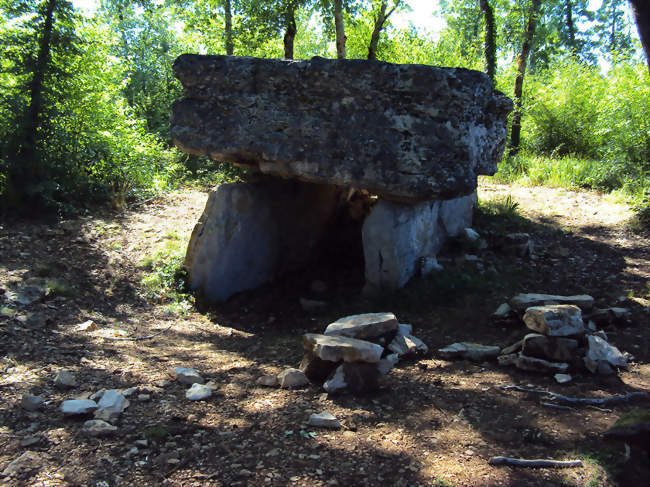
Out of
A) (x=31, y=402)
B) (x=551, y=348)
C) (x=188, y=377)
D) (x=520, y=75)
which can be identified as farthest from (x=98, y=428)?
(x=520, y=75)

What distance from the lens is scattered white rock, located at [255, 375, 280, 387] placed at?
11.0 ft

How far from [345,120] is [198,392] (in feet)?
9.40

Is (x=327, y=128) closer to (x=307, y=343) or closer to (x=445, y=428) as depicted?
(x=307, y=343)

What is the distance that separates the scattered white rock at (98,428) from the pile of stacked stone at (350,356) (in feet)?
3.52

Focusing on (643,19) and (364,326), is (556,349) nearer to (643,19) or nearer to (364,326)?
(364,326)

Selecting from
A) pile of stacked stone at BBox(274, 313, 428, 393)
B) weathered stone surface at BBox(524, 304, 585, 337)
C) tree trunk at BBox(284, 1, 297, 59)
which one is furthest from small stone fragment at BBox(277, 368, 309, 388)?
tree trunk at BBox(284, 1, 297, 59)

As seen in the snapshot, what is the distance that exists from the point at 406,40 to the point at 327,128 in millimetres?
10733

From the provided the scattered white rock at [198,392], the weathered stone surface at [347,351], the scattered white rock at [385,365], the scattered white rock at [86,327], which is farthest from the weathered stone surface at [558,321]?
the scattered white rock at [86,327]

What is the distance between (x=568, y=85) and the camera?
476 inches

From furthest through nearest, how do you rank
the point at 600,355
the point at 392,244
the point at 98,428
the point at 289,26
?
1. the point at 289,26
2. the point at 392,244
3. the point at 600,355
4. the point at 98,428

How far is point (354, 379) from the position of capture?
3.18 m

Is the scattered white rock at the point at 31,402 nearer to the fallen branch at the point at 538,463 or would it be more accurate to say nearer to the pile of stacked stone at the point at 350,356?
the pile of stacked stone at the point at 350,356

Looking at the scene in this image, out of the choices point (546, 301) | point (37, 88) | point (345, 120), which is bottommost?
point (546, 301)

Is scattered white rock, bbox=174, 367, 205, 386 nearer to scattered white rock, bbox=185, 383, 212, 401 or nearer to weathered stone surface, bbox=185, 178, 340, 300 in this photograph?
scattered white rock, bbox=185, 383, 212, 401
